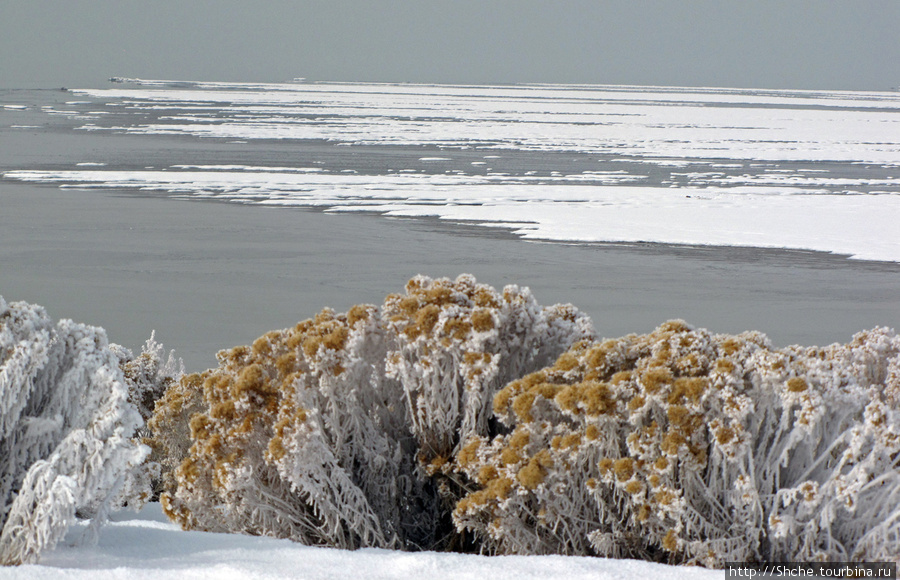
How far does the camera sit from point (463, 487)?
3594mm

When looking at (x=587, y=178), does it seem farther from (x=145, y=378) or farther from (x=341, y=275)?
(x=145, y=378)

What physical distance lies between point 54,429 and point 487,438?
1426 mm

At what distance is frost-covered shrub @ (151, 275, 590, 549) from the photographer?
3.49 m

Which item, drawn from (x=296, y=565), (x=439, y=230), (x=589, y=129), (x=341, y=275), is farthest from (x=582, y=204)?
(x=589, y=129)

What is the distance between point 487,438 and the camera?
3459mm

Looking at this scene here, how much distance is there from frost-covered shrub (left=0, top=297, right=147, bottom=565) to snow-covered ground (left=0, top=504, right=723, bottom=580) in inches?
4.6

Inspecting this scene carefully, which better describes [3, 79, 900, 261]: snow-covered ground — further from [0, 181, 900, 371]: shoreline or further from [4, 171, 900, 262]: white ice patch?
[0, 181, 900, 371]: shoreline

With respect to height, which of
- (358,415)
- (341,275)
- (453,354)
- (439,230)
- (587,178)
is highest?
(453,354)

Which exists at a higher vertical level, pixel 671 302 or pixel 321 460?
pixel 321 460

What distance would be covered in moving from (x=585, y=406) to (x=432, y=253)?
34.1 feet

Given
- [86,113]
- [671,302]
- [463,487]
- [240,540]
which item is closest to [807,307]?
[671,302]

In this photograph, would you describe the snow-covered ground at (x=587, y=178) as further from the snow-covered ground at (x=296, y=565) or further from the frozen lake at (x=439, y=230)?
the snow-covered ground at (x=296, y=565)

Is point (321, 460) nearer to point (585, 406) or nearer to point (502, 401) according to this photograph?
point (502, 401)

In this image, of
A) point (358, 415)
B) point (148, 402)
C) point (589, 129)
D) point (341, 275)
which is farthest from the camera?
point (589, 129)
